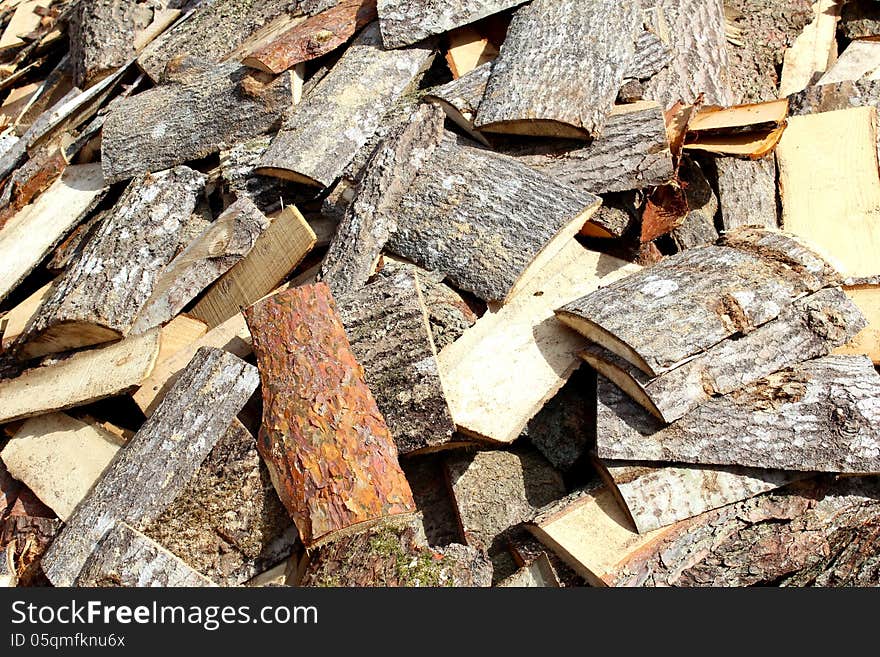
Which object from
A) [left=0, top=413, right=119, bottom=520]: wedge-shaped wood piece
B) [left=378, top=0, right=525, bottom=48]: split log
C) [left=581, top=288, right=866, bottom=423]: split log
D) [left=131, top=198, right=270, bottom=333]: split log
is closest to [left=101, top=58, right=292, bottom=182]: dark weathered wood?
[left=378, top=0, right=525, bottom=48]: split log

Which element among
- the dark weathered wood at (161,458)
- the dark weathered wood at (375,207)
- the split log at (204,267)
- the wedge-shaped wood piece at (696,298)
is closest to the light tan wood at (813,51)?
the wedge-shaped wood piece at (696,298)

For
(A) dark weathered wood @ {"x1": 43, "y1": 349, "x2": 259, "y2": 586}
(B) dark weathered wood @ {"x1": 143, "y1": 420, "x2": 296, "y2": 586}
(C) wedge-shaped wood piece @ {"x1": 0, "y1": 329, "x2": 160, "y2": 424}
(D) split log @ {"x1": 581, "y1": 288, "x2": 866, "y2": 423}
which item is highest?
(C) wedge-shaped wood piece @ {"x1": 0, "y1": 329, "x2": 160, "y2": 424}

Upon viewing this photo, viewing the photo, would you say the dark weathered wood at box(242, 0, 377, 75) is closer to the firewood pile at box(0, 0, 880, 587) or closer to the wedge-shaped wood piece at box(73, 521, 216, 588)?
the firewood pile at box(0, 0, 880, 587)

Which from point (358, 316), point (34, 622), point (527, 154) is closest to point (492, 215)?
point (527, 154)

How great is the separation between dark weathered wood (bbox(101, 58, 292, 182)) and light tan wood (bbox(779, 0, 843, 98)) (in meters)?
2.46

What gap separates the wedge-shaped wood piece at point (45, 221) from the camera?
3.84 meters

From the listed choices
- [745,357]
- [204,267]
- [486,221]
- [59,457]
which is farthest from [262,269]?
[745,357]

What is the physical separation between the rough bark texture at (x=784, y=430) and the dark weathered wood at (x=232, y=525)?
1.09 metres

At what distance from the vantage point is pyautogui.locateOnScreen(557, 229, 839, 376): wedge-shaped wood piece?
274cm

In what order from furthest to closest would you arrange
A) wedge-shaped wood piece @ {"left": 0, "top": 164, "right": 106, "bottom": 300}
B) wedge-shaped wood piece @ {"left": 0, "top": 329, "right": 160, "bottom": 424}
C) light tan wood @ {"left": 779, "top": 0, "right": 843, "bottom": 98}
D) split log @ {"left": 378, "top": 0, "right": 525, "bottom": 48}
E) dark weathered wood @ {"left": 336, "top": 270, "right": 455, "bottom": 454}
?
1. light tan wood @ {"left": 779, "top": 0, "right": 843, "bottom": 98}
2. split log @ {"left": 378, "top": 0, "right": 525, "bottom": 48}
3. wedge-shaped wood piece @ {"left": 0, "top": 164, "right": 106, "bottom": 300}
4. wedge-shaped wood piece @ {"left": 0, "top": 329, "right": 160, "bottom": 424}
5. dark weathered wood @ {"left": 336, "top": 270, "right": 455, "bottom": 454}

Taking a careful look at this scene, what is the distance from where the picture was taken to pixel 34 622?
99.7 inches

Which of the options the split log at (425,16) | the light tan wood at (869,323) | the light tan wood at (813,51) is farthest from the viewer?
the light tan wood at (813,51)

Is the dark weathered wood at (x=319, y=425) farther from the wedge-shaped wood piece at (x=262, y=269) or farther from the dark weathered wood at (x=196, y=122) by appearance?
the dark weathered wood at (x=196, y=122)

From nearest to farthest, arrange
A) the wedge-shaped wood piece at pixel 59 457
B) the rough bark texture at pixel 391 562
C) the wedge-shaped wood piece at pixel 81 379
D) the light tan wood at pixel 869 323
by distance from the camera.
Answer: the rough bark texture at pixel 391 562, the light tan wood at pixel 869 323, the wedge-shaped wood piece at pixel 59 457, the wedge-shaped wood piece at pixel 81 379
